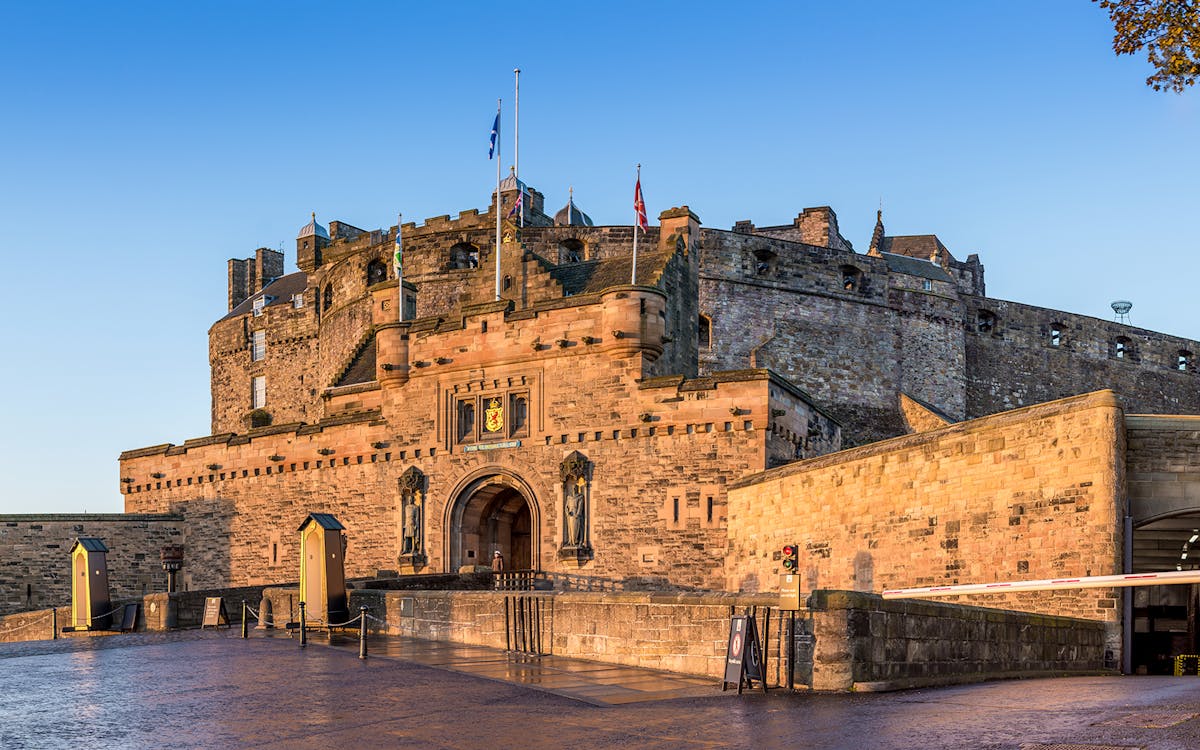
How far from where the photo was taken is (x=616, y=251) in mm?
46781

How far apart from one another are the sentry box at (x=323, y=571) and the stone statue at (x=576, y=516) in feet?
28.8

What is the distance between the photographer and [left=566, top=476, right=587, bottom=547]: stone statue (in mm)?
30906

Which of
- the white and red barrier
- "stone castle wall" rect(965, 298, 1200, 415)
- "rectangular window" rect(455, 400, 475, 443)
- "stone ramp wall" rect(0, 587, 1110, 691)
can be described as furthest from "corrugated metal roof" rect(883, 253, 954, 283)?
the white and red barrier

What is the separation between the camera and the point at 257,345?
58844 millimetres

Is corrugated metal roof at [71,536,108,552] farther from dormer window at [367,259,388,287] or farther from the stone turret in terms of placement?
the stone turret

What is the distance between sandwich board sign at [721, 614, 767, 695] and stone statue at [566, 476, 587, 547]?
1534 centimetres

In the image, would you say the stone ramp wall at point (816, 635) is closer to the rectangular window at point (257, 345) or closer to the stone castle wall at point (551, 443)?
the stone castle wall at point (551, 443)

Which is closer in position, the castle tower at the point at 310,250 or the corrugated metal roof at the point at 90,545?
the corrugated metal roof at the point at 90,545

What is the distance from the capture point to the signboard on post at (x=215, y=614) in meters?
25.6

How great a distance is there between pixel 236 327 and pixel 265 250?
271 inches

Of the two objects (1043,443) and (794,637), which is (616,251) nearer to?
(1043,443)

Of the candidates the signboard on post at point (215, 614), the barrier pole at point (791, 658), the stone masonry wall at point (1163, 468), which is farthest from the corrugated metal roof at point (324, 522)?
the stone masonry wall at point (1163, 468)

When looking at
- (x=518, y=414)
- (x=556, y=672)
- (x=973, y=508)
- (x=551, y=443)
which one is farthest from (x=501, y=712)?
(x=518, y=414)

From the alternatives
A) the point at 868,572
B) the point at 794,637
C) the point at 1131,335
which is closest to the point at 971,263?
the point at 1131,335
